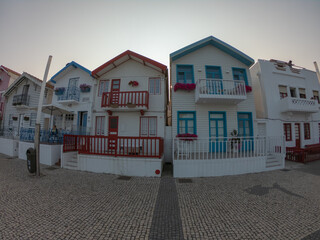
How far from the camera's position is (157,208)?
343cm

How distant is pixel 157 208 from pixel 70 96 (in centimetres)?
1151

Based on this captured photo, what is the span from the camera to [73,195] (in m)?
4.03

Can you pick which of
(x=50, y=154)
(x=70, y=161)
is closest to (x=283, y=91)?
(x=70, y=161)

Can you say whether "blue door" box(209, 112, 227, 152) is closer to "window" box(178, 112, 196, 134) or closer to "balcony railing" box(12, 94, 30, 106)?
"window" box(178, 112, 196, 134)

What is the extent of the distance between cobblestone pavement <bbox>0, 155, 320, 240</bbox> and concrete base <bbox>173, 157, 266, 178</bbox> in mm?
461

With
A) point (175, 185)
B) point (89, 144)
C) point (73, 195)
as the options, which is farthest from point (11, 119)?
point (175, 185)

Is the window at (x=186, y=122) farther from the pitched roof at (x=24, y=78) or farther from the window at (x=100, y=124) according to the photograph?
the pitched roof at (x=24, y=78)

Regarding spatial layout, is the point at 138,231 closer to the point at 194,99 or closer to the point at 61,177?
the point at 61,177

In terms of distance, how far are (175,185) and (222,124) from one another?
239 inches

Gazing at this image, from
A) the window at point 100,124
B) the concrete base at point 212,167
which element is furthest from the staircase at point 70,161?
the concrete base at point 212,167

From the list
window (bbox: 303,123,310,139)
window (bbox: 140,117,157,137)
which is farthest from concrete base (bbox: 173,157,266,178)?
window (bbox: 303,123,310,139)

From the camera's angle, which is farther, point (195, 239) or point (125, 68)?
point (125, 68)

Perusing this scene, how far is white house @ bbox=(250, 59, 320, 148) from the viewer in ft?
34.0

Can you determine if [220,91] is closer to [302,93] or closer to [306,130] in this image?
[302,93]
